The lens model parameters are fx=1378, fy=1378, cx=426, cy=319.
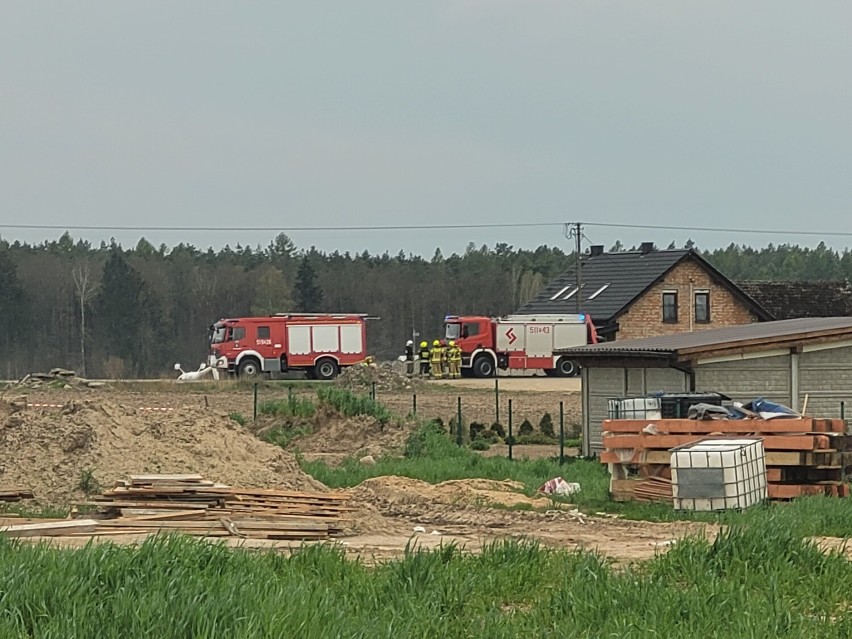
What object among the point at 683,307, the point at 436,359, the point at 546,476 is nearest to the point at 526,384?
the point at 436,359

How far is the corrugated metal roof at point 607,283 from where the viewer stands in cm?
6669

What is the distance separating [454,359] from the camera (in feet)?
200

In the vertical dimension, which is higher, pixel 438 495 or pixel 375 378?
pixel 375 378

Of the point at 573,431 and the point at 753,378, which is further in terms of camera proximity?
the point at 573,431

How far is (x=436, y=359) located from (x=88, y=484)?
139 ft

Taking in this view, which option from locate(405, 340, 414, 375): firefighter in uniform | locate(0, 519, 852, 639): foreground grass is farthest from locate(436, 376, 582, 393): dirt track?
locate(0, 519, 852, 639): foreground grass

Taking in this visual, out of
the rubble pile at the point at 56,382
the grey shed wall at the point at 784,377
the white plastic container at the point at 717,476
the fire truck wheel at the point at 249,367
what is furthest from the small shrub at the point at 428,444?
the fire truck wheel at the point at 249,367

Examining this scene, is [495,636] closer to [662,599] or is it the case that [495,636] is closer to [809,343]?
[662,599]

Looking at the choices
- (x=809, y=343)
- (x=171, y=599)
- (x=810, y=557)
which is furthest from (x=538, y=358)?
(x=171, y=599)

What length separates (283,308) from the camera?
110875mm

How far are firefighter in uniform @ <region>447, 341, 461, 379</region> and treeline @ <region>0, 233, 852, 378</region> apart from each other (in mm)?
21832

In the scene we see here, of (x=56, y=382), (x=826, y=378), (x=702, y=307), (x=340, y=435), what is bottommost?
(x=340, y=435)

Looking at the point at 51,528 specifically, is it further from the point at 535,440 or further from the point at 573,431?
the point at 573,431

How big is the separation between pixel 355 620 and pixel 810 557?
465 cm
